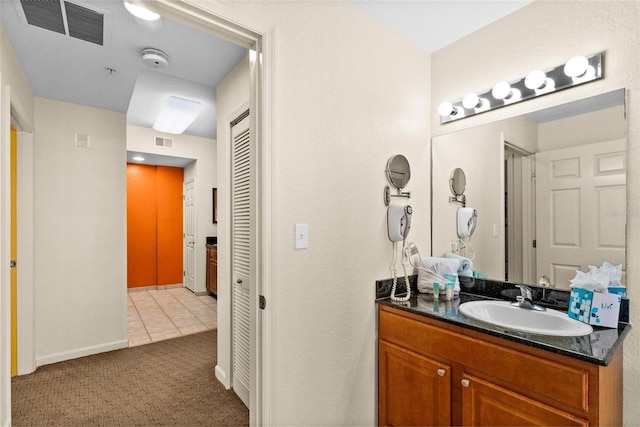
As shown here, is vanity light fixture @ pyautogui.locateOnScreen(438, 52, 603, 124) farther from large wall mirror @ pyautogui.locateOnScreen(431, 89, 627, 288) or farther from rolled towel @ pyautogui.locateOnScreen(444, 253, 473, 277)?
rolled towel @ pyautogui.locateOnScreen(444, 253, 473, 277)

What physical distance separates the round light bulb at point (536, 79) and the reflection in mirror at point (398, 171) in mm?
736

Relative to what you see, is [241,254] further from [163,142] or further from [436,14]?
[163,142]

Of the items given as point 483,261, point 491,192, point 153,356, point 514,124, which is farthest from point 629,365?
point 153,356

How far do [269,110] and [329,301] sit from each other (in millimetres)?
958

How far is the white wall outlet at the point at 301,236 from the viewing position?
59.3 inches

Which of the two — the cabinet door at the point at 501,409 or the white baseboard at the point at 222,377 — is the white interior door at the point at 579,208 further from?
the white baseboard at the point at 222,377

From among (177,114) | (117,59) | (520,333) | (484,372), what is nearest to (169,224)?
(177,114)

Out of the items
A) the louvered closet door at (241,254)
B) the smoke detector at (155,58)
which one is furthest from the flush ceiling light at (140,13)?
the louvered closet door at (241,254)

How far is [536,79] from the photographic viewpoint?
167 centimetres

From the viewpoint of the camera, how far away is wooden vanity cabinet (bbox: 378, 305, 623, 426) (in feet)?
3.59

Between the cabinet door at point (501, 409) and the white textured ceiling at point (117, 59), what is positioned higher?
the white textured ceiling at point (117, 59)

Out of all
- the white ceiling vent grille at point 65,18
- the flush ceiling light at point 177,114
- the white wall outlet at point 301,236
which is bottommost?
the white wall outlet at point 301,236

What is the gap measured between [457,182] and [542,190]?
467 mm

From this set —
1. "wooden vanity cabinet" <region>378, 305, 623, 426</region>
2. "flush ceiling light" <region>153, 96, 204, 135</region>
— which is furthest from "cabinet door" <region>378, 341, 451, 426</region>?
"flush ceiling light" <region>153, 96, 204, 135</region>
